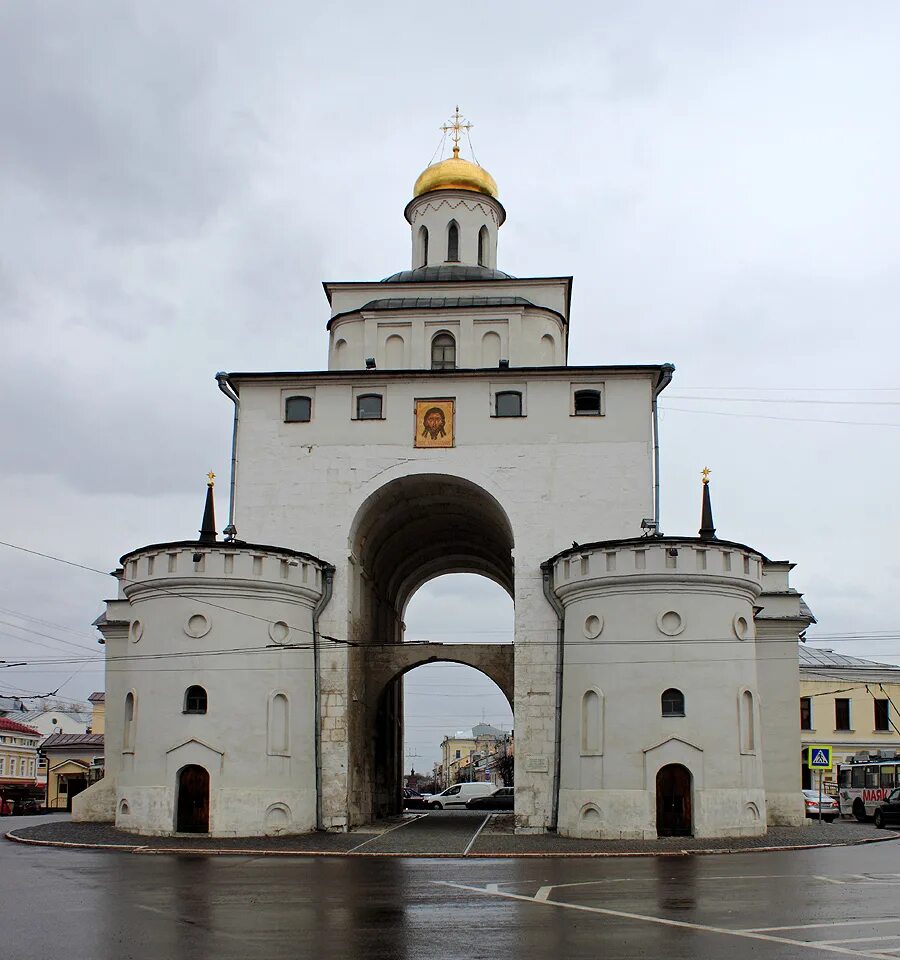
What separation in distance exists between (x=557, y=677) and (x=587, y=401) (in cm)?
792

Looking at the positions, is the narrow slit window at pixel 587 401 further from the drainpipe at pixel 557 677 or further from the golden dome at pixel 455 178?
the golden dome at pixel 455 178

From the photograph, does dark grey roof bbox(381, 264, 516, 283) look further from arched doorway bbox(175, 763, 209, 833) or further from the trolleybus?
the trolleybus

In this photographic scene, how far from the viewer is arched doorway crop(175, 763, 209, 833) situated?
27766 millimetres

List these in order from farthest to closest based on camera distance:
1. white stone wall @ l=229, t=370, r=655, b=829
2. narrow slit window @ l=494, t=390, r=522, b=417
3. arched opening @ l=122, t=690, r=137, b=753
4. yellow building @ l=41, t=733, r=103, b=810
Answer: yellow building @ l=41, t=733, r=103, b=810, narrow slit window @ l=494, t=390, r=522, b=417, white stone wall @ l=229, t=370, r=655, b=829, arched opening @ l=122, t=690, r=137, b=753

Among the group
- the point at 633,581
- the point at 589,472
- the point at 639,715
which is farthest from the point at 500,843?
the point at 589,472

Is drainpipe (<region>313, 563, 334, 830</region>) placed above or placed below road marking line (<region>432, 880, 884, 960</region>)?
above

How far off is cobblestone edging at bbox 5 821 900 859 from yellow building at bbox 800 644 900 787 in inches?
1116

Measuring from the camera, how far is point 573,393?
3294 cm

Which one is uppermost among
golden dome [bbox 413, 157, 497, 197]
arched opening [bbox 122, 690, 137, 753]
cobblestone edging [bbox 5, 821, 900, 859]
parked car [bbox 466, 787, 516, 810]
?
golden dome [bbox 413, 157, 497, 197]

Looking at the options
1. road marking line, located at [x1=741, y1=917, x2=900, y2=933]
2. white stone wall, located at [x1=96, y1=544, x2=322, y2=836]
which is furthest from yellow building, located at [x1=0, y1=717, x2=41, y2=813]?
road marking line, located at [x1=741, y1=917, x2=900, y2=933]

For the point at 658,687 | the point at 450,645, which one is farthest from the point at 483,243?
the point at 658,687

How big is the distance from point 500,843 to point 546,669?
575cm

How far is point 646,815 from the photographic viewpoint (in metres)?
27.0

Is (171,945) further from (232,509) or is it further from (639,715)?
(232,509)
